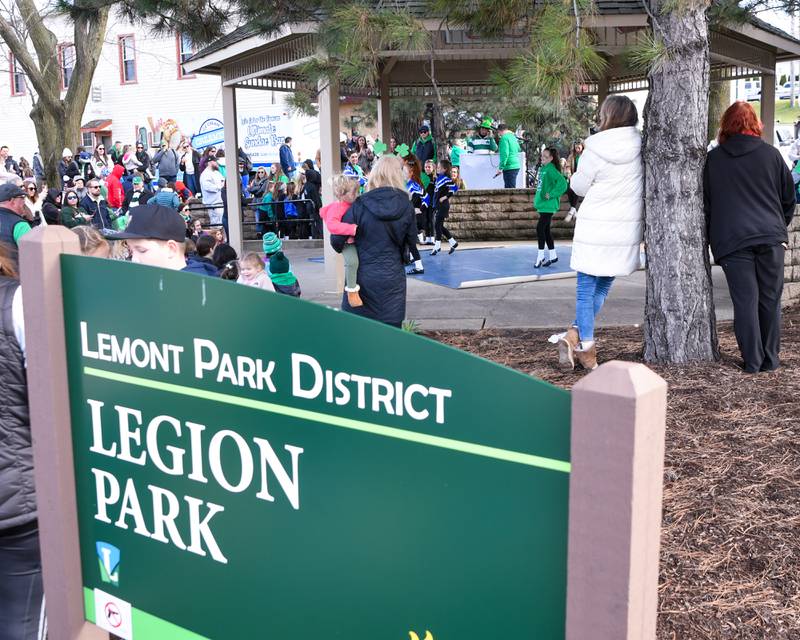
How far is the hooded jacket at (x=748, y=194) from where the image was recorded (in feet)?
19.3

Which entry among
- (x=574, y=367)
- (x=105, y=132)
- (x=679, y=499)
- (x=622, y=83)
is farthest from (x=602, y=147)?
(x=105, y=132)

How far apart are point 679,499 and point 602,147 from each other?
106 inches

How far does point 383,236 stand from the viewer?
22.0 feet

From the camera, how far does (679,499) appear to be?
4086mm

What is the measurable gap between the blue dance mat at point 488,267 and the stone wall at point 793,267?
3.18 meters

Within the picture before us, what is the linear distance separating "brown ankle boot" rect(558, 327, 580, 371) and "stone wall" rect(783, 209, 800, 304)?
11.7ft

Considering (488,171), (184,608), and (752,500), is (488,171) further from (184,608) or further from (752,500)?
(184,608)

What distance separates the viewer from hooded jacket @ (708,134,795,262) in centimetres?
589

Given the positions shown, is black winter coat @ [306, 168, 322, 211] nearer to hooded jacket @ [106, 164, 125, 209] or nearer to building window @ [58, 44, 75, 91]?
hooded jacket @ [106, 164, 125, 209]

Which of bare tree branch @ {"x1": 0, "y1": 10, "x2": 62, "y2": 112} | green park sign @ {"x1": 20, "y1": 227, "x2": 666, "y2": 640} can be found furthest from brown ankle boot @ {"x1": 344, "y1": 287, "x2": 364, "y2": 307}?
bare tree branch @ {"x1": 0, "y1": 10, "x2": 62, "y2": 112}

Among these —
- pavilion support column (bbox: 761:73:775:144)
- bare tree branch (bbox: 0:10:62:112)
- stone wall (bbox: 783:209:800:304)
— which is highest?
bare tree branch (bbox: 0:10:62:112)

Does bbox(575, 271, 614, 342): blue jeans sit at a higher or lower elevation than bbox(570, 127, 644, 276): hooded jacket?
lower

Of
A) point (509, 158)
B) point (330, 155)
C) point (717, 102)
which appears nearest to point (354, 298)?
point (330, 155)

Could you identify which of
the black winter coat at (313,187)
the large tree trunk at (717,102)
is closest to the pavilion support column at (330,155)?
the black winter coat at (313,187)
